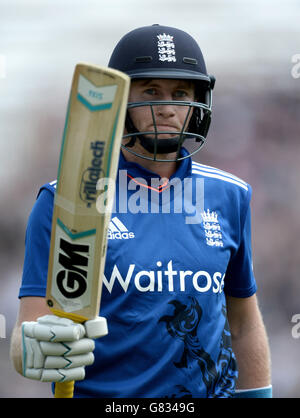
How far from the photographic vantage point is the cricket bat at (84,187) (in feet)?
5.80

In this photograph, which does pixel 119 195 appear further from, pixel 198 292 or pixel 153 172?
pixel 198 292

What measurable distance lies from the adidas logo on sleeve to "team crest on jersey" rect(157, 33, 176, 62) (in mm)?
611

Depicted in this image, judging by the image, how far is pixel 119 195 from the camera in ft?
7.69

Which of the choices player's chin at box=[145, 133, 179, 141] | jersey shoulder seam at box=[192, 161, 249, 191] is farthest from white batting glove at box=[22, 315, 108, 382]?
jersey shoulder seam at box=[192, 161, 249, 191]

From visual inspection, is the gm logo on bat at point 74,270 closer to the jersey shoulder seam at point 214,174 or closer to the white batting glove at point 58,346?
the white batting glove at point 58,346

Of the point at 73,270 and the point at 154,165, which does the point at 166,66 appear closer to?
the point at 154,165

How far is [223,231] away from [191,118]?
442mm

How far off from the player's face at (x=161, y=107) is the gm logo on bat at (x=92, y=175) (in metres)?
0.57

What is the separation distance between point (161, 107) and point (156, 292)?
62cm

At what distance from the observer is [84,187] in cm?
181

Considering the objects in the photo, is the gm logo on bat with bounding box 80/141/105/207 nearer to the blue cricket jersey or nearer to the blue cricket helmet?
the blue cricket jersey

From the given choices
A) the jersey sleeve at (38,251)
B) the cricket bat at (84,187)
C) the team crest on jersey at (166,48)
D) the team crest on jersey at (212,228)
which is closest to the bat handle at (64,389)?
the cricket bat at (84,187)

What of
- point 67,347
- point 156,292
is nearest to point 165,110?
point 156,292
